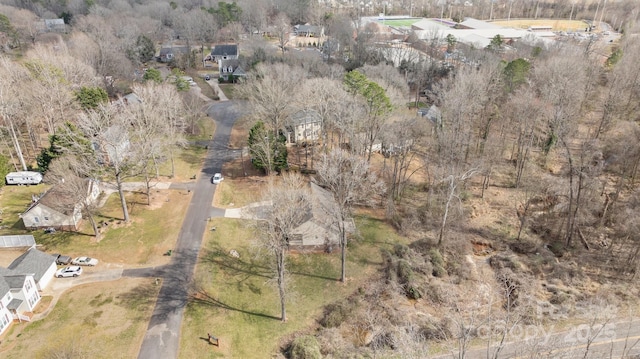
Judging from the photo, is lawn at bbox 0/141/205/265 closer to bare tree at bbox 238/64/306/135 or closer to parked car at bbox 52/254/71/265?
parked car at bbox 52/254/71/265

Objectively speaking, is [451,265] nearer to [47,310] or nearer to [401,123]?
[401,123]

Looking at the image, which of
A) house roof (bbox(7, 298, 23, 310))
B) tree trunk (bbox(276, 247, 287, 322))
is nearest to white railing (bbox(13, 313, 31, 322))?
house roof (bbox(7, 298, 23, 310))

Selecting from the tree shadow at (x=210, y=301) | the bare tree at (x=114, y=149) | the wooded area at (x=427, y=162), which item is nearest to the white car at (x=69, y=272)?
the wooded area at (x=427, y=162)

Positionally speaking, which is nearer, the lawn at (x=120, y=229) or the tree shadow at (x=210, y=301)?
the tree shadow at (x=210, y=301)

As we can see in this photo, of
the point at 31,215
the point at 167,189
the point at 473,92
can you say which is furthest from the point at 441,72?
the point at 31,215

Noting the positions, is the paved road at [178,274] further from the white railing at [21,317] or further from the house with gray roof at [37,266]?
the white railing at [21,317]

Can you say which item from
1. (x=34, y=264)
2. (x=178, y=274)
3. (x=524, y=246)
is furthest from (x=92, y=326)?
(x=524, y=246)
